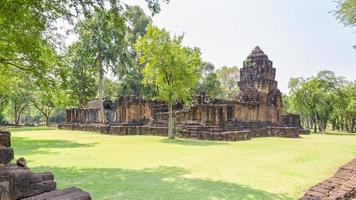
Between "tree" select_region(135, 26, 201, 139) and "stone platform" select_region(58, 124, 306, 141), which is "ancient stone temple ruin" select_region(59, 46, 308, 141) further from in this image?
"tree" select_region(135, 26, 201, 139)

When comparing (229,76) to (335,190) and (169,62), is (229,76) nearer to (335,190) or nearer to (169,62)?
(169,62)

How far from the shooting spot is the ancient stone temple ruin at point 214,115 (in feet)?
78.0

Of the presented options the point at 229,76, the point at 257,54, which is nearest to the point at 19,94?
the point at 257,54

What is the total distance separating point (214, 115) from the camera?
23859mm

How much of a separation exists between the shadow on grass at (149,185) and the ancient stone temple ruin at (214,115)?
13499 mm

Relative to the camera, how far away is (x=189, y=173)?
8758 millimetres

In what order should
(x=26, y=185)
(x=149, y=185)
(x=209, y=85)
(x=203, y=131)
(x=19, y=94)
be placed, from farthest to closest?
(x=209, y=85), (x=19, y=94), (x=203, y=131), (x=149, y=185), (x=26, y=185)

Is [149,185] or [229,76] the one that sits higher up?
[229,76]

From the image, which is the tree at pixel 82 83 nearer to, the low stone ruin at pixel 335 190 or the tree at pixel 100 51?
the tree at pixel 100 51

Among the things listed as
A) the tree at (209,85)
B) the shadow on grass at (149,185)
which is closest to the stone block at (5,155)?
the shadow on grass at (149,185)

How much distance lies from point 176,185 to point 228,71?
220ft

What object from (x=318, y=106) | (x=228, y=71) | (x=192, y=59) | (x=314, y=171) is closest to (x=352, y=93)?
(x=318, y=106)

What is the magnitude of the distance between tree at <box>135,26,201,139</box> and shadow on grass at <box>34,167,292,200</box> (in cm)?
1199

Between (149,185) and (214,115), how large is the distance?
17.1 meters
